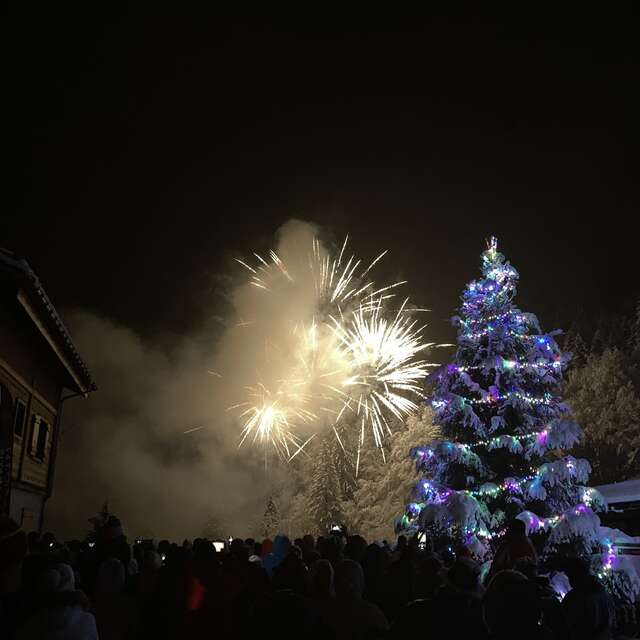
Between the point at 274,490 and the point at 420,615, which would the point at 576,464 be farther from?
the point at 274,490

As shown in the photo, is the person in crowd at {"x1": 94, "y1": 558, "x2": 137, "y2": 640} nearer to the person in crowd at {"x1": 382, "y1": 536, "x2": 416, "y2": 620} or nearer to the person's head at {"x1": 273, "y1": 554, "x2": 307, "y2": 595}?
the person's head at {"x1": 273, "y1": 554, "x2": 307, "y2": 595}

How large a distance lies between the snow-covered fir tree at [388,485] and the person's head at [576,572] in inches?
1057

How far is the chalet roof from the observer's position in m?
11.1

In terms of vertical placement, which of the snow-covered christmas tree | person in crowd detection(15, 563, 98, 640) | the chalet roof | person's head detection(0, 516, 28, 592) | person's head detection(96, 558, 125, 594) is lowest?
person in crowd detection(15, 563, 98, 640)

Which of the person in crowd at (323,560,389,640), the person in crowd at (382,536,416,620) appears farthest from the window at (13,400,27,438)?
the person in crowd at (323,560,389,640)

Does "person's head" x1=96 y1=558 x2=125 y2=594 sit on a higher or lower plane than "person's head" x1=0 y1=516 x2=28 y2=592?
lower

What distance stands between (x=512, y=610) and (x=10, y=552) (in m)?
2.93

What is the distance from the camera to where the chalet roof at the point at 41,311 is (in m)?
11.1

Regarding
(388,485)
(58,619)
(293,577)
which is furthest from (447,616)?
(388,485)

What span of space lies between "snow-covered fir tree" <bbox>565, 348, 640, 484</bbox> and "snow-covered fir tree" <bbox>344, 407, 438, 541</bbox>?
27.9ft

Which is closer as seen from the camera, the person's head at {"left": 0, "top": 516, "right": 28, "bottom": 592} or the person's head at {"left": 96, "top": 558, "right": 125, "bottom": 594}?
the person's head at {"left": 0, "top": 516, "right": 28, "bottom": 592}

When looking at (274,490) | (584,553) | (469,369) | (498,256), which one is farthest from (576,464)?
(274,490)

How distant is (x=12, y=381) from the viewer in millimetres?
14047

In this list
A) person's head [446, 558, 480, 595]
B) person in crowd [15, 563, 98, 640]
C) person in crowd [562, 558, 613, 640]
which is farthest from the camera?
person in crowd [562, 558, 613, 640]
